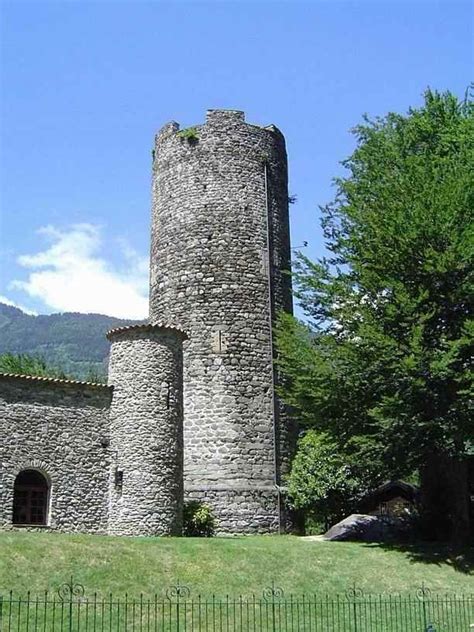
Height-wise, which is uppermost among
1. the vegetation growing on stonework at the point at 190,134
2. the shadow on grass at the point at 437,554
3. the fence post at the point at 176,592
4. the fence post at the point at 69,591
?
the vegetation growing on stonework at the point at 190,134

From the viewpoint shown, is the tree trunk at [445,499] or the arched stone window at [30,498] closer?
the tree trunk at [445,499]

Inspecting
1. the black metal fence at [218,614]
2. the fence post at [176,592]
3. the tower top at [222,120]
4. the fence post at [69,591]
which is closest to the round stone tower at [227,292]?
the tower top at [222,120]

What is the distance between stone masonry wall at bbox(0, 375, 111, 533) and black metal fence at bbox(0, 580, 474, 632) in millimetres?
7973

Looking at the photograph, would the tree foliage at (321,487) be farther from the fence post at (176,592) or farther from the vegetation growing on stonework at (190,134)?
the vegetation growing on stonework at (190,134)

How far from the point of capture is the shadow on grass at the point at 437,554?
20505 millimetres

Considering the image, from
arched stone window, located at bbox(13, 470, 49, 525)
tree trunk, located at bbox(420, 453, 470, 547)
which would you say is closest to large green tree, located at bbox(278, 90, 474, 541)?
tree trunk, located at bbox(420, 453, 470, 547)

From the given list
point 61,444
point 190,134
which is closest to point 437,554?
point 61,444

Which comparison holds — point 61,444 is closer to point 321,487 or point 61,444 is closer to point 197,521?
point 197,521

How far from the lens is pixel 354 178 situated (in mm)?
26938

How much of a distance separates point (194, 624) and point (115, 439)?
10043 mm

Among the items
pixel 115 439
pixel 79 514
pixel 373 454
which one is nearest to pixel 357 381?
pixel 373 454

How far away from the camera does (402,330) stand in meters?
22.0

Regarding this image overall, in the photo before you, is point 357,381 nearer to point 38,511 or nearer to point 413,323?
point 413,323

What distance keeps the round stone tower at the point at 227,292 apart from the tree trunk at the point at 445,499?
5.28 metres
